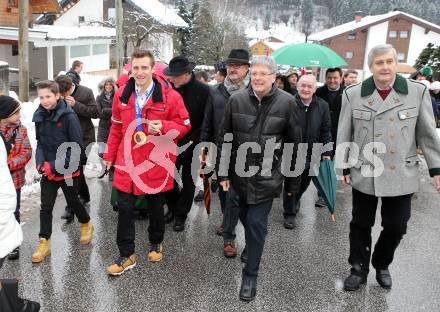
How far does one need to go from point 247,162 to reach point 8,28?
2057 centimetres

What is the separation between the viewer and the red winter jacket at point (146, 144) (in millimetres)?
4133

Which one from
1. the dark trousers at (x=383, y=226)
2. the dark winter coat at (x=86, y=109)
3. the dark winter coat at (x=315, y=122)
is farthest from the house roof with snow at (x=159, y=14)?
the dark trousers at (x=383, y=226)

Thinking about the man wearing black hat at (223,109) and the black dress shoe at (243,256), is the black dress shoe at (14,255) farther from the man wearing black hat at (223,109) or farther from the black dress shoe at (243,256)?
the black dress shoe at (243,256)

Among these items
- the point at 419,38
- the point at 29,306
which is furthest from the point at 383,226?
the point at 419,38

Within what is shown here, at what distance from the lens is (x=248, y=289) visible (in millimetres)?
3900

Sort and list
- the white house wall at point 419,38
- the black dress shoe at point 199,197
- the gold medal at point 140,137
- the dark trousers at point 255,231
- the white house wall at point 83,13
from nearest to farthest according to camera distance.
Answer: the dark trousers at point 255,231, the gold medal at point 140,137, the black dress shoe at point 199,197, the white house wall at point 83,13, the white house wall at point 419,38

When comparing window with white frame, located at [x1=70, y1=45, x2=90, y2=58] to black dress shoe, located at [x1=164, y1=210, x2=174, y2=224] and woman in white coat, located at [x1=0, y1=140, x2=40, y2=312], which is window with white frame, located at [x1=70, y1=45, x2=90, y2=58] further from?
woman in white coat, located at [x1=0, y1=140, x2=40, y2=312]

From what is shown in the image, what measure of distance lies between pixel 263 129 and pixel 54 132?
2148 millimetres

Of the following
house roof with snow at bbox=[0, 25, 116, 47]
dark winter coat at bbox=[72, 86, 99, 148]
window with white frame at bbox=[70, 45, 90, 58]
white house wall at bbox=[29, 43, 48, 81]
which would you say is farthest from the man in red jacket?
white house wall at bbox=[29, 43, 48, 81]

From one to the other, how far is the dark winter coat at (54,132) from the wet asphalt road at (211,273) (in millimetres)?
938

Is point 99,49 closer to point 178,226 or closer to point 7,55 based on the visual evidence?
point 7,55

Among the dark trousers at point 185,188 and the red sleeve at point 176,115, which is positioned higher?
the red sleeve at point 176,115

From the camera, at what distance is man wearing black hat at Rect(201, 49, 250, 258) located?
15.5 ft

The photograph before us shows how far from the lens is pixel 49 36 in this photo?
20516 mm
